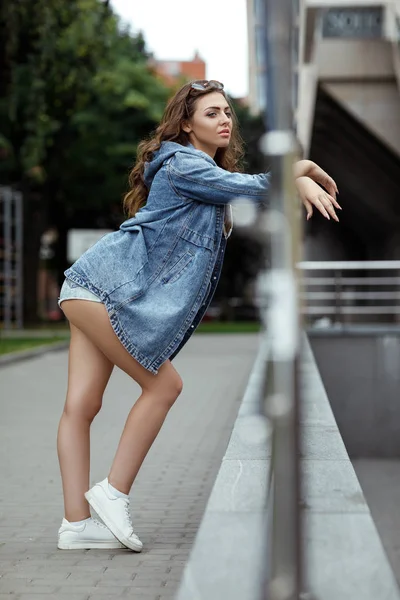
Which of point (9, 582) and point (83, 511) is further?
point (83, 511)

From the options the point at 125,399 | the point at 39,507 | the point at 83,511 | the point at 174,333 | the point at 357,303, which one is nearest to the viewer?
the point at 174,333

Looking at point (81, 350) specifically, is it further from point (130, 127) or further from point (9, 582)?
point (130, 127)

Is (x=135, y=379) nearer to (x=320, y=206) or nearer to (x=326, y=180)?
(x=326, y=180)

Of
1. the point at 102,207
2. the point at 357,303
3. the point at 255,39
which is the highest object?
the point at 255,39

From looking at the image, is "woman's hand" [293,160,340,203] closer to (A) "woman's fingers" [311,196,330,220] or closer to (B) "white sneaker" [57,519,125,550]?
(A) "woman's fingers" [311,196,330,220]

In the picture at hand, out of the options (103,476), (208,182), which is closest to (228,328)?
(103,476)

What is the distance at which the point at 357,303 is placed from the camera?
37.5 metres

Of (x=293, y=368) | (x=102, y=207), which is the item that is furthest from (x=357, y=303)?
(x=293, y=368)

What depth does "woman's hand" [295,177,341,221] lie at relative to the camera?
2.91m

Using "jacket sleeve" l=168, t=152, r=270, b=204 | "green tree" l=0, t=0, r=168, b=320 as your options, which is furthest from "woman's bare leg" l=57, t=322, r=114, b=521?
"green tree" l=0, t=0, r=168, b=320

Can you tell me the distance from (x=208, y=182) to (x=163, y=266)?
1.13 feet

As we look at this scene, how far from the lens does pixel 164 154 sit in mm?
3996

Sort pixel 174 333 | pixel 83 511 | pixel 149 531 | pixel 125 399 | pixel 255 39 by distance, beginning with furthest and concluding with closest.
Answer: pixel 125 399
pixel 149 531
pixel 83 511
pixel 174 333
pixel 255 39

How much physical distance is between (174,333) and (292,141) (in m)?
2.20
